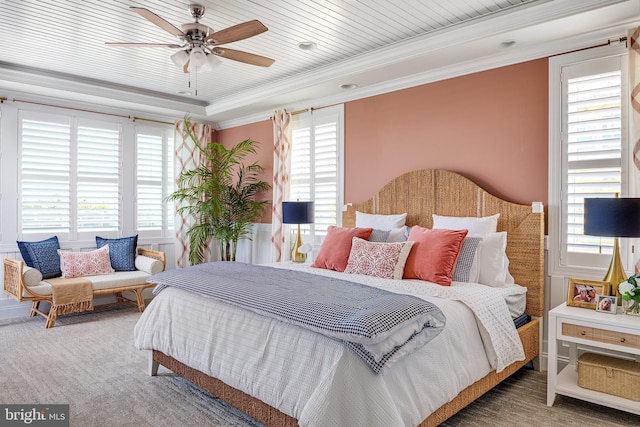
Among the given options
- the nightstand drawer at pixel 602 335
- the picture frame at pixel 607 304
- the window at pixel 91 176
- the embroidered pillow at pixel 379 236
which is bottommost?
the nightstand drawer at pixel 602 335

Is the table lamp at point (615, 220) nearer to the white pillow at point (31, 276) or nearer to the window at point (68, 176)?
the white pillow at point (31, 276)

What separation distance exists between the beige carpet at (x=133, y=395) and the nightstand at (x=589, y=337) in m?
0.11

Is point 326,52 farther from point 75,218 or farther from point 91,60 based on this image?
point 75,218

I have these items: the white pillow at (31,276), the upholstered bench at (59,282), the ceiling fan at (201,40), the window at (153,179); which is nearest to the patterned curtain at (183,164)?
the window at (153,179)

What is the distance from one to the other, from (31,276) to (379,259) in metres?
3.63

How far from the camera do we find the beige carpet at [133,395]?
254 cm

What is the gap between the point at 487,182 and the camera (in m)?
3.75

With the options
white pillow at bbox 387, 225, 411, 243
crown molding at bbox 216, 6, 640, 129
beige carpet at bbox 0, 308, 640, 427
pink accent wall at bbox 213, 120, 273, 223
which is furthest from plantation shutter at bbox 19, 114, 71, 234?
white pillow at bbox 387, 225, 411, 243

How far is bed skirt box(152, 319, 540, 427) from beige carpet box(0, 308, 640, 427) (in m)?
0.14

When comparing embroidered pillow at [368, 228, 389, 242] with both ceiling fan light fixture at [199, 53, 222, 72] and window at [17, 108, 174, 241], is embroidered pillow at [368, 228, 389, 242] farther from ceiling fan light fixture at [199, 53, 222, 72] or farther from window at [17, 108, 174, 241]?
window at [17, 108, 174, 241]

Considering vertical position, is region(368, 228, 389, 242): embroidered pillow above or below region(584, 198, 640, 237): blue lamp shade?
below

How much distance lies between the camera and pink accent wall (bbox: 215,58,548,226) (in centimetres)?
348

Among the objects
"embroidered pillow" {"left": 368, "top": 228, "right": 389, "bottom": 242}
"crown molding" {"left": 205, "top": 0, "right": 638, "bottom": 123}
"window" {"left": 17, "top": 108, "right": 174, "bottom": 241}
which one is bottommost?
"embroidered pillow" {"left": 368, "top": 228, "right": 389, "bottom": 242}

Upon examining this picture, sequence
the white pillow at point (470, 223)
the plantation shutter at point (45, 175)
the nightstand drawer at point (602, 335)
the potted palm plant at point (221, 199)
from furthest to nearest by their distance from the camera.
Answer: the potted palm plant at point (221, 199)
the plantation shutter at point (45, 175)
the white pillow at point (470, 223)
the nightstand drawer at point (602, 335)
